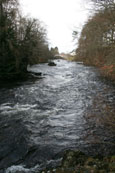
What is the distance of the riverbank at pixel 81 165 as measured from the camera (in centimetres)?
394

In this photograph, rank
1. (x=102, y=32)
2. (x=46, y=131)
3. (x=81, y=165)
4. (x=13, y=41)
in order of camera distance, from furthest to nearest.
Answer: (x=13, y=41) < (x=102, y=32) < (x=46, y=131) < (x=81, y=165)

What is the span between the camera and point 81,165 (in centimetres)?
431

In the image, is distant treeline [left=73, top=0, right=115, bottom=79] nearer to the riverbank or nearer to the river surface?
the river surface

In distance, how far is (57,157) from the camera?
17.6 ft

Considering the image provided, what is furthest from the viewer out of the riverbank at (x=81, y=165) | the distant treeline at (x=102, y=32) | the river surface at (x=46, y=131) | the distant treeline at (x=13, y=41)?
the distant treeline at (x=13, y=41)

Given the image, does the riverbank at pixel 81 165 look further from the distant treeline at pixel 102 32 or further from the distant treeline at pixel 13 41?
the distant treeline at pixel 13 41

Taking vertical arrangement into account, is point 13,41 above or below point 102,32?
above

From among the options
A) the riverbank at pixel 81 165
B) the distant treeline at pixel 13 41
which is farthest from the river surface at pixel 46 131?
the distant treeline at pixel 13 41

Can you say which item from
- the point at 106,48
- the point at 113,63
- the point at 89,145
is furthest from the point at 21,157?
the point at 106,48

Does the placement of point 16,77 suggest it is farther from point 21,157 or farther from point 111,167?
point 111,167

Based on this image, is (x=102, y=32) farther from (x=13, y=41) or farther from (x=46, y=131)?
(x=13, y=41)

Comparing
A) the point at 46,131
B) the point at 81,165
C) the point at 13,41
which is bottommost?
the point at 46,131

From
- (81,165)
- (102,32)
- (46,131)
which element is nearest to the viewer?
(81,165)

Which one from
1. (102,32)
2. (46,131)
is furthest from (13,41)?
(46,131)
